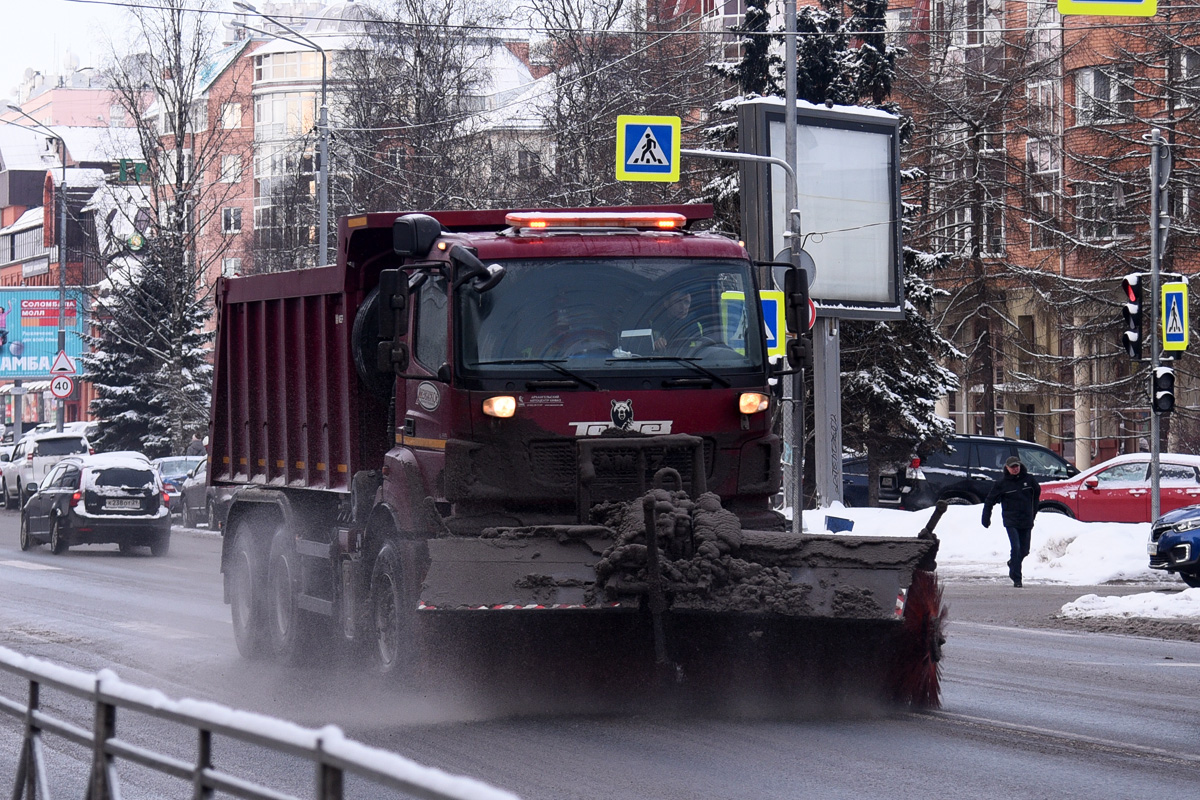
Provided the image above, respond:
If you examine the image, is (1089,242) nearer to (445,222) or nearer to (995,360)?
(995,360)

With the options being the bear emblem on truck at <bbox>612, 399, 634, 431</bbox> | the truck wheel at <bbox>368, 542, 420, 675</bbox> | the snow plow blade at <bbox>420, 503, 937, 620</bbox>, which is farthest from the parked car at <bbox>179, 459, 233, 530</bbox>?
the snow plow blade at <bbox>420, 503, 937, 620</bbox>

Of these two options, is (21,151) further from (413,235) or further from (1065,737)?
(1065,737)

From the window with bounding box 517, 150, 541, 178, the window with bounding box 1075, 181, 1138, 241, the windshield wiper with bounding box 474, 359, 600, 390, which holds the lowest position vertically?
the windshield wiper with bounding box 474, 359, 600, 390

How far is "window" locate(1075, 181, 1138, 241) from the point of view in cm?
4166

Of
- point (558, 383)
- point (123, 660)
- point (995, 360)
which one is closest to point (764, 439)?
point (558, 383)

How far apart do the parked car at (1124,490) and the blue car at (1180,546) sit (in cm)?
806

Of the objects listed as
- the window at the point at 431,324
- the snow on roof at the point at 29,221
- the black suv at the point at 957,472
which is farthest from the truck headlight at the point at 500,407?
the snow on roof at the point at 29,221

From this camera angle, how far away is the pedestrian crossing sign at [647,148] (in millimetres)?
24625

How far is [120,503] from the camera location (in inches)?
1137

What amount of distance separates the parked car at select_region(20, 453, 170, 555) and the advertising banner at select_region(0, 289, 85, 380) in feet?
148

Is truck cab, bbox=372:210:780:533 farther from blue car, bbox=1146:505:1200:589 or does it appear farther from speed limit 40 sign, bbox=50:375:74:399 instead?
speed limit 40 sign, bbox=50:375:74:399

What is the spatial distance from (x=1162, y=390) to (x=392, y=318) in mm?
16544

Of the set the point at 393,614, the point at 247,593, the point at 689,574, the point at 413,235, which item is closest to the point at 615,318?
the point at 413,235

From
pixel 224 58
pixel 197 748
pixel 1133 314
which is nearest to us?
pixel 197 748
